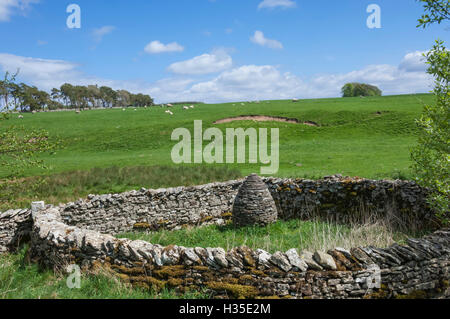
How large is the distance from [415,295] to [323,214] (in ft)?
25.1

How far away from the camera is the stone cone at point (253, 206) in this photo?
11719 millimetres

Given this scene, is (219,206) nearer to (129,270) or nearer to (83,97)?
(129,270)

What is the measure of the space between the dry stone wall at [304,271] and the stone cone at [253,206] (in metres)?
5.10

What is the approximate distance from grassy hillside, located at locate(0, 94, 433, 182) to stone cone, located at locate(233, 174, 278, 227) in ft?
25.6

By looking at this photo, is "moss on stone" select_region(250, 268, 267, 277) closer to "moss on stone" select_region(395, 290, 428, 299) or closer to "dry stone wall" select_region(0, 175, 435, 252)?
"moss on stone" select_region(395, 290, 428, 299)

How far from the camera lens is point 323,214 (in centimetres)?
1348

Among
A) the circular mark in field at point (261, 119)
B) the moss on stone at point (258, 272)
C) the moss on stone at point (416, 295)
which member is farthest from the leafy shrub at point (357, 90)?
the moss on stone at point (258, 272)

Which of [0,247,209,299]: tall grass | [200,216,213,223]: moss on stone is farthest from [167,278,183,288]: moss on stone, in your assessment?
[200,216,213,223]: moss on stone

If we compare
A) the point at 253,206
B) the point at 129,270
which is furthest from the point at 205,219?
the point at 129,270

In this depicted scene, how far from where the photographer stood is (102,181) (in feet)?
64.3

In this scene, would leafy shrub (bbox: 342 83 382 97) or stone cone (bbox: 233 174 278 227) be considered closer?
stone cone (bbox: 233 174 278 227)

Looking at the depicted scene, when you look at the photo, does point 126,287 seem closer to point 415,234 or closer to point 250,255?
point 250,255

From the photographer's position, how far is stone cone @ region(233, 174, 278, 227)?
38.4ft
